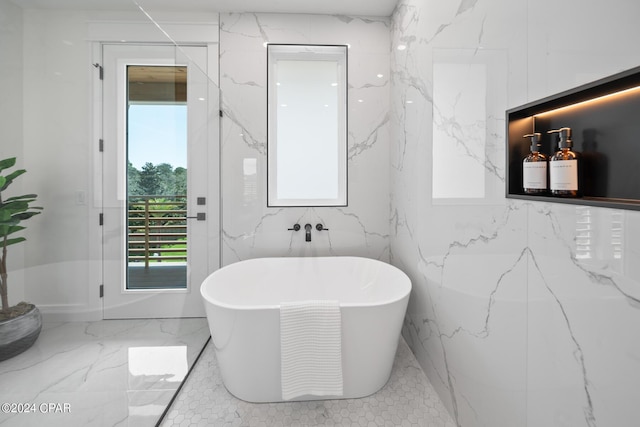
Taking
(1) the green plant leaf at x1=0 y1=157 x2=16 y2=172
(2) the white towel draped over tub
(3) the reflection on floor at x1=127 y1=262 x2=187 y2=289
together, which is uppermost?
(1) the green plant leaf at x1=0 y1=157 x2=16 y2=172

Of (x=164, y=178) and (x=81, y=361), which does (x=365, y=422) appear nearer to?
(x=81, y=361)

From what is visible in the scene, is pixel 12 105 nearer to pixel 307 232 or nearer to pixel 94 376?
pixel 94 376

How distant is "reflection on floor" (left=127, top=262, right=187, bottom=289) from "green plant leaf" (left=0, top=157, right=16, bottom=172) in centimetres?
81

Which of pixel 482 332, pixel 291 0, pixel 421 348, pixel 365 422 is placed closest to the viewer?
pixel 482 332

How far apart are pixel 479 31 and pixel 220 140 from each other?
81.4 inches

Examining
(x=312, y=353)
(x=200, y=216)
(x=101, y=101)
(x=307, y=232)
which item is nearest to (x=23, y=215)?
(x=101, y=101)

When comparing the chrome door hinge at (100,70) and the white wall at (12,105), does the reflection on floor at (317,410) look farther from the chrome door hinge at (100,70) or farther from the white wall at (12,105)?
the chrome door hinge at (100,70)

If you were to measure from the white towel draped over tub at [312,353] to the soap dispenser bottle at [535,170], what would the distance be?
1.04 metres

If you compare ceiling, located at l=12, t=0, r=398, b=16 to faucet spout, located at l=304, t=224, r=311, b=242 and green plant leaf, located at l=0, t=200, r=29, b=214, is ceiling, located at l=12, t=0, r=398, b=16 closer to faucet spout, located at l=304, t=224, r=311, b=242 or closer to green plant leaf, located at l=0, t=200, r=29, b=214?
faucet spout, located at l=304, t=224, r=311, b=242

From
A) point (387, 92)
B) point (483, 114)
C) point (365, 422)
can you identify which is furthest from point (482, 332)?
point (387, 92)

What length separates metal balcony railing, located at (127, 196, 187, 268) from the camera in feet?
5.08

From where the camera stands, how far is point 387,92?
8.59ft

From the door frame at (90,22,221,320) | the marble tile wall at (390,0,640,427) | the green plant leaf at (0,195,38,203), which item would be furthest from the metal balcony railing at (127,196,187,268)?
the marble tile wall at (390,0,640,427)

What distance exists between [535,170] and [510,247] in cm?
30
